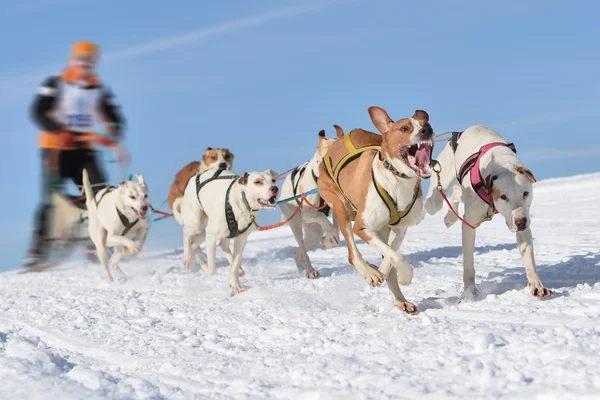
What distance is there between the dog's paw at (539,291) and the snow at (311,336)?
0.30 ft

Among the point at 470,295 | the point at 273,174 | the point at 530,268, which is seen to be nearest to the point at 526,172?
the point at 530,268

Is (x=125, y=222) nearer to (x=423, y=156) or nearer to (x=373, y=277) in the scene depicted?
(x=373, y=277)

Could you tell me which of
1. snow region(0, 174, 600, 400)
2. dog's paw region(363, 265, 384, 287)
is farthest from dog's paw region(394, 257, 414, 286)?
snow region(0, 174, 600, 400)

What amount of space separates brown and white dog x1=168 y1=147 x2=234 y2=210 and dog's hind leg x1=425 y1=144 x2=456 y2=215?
445 cm

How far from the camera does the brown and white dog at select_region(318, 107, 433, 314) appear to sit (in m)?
5.53

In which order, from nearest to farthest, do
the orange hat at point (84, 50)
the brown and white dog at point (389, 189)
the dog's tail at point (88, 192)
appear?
1. the brown and white dog at point (389, 189)
2. the dog's tail at point (88, 192)
3. the orange hat at point (84, 50)

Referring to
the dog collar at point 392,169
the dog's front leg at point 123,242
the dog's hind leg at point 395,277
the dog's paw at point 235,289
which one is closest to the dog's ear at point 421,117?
the dog collar at point 392,169

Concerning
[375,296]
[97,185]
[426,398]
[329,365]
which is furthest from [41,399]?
[97,185]

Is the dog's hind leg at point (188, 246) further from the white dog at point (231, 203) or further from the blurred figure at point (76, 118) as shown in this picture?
the blurred figure at point (76, 118)

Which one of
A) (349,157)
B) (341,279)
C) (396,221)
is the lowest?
(341,279)

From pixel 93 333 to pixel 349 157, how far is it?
258 cm

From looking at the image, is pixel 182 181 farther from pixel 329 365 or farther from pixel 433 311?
pixel 329 365

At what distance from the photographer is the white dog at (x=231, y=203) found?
27.5 feet

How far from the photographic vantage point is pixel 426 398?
12.3 ft
